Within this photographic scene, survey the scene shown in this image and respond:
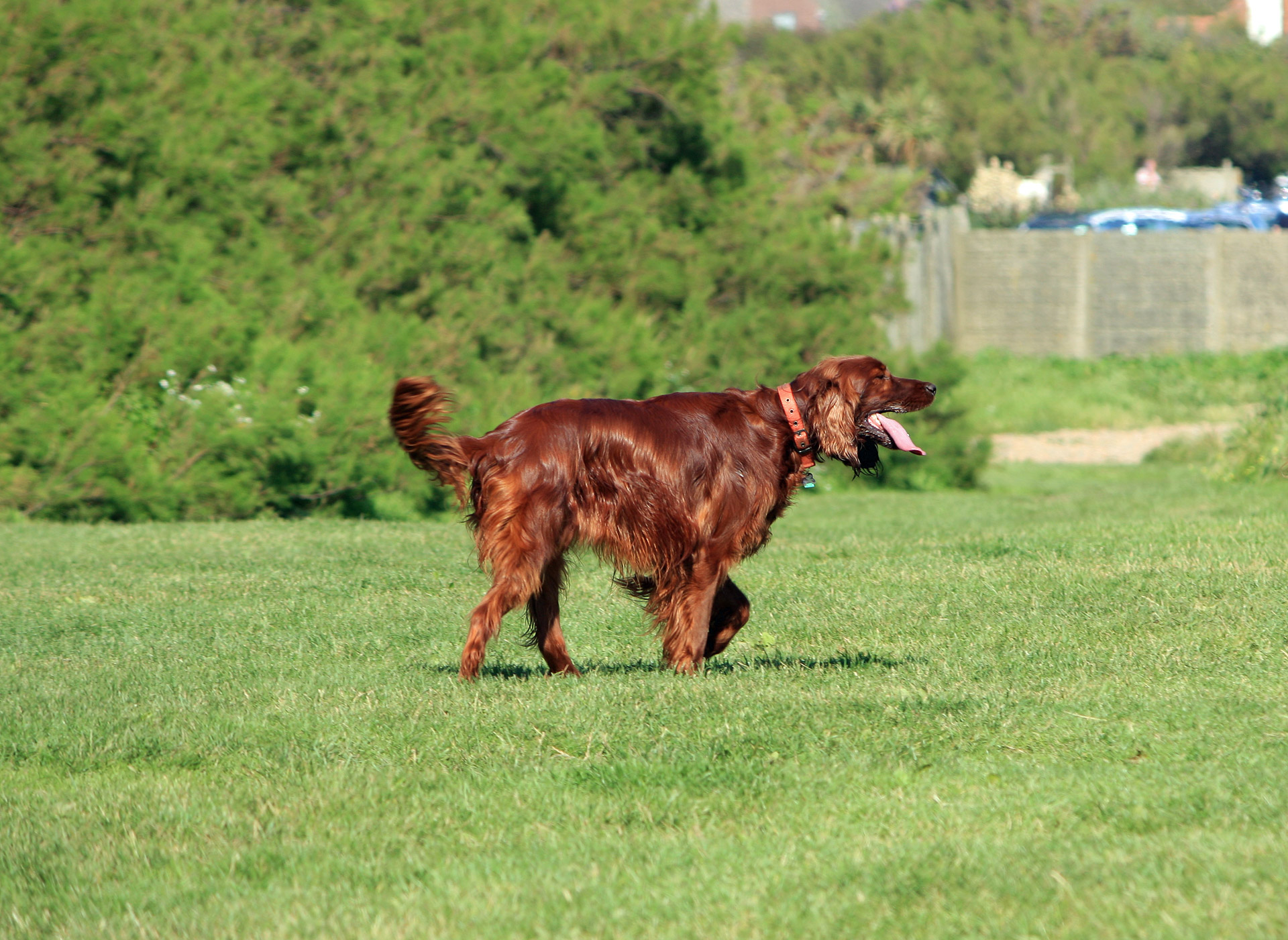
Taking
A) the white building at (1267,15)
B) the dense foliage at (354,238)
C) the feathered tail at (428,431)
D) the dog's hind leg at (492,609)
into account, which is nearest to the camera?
the dog's hind leg at (492,609)

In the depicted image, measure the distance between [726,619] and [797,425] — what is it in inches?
36.3

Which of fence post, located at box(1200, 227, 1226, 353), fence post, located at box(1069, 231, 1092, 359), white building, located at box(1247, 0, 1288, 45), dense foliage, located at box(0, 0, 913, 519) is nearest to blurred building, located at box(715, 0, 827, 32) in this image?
white building, located at box(1247, 0, 1288, 45)

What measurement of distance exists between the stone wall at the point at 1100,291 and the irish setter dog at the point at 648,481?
21.0 meters

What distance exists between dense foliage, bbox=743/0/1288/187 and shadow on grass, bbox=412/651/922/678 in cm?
5361

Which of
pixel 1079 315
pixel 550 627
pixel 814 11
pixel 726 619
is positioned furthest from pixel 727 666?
pixel 814 11

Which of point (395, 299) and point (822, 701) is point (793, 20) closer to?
point (395, 299)

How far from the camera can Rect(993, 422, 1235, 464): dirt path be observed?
21844 mm

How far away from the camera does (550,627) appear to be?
669 centimetres

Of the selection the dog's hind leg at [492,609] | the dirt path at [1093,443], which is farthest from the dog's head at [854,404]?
the dirt path at [1093,443]

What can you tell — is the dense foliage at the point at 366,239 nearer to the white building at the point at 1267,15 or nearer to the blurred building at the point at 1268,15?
the white building at the point at 1267,15

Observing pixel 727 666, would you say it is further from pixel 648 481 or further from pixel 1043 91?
pixel 1043 91

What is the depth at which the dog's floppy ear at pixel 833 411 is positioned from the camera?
661 centimetres

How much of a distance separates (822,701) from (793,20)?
74685 millimetres

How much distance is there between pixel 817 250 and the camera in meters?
20.1
